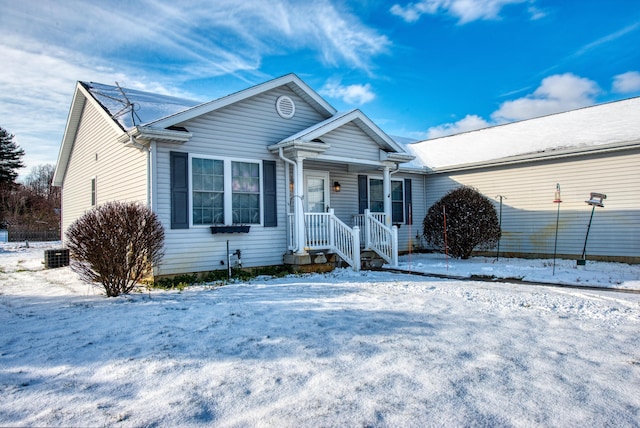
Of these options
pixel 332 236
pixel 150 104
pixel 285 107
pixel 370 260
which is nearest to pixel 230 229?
pixel 332 236

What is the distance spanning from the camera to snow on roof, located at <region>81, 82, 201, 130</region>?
8695 mm

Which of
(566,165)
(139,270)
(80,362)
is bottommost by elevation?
(80,362)

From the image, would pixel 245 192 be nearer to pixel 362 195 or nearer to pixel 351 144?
pixel 351 144

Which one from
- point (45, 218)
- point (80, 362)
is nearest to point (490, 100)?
point (80, 362)

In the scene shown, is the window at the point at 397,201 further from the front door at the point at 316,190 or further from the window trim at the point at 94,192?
the window trim at the point at 94,192

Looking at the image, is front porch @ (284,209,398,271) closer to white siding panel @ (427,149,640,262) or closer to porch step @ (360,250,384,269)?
porch step @ (360,250,384,269)

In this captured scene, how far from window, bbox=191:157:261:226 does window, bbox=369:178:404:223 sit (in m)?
4.61

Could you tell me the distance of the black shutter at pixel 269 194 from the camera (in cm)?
924

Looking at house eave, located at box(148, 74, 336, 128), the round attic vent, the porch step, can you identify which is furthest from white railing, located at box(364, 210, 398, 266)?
the round attic vent

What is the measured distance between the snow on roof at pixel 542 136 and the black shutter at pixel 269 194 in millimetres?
→ 7157

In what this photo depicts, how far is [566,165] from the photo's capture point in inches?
458

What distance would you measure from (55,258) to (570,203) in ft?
47.6

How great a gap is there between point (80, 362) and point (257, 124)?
22.1 feet

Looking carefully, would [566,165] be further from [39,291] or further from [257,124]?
[39,291]
